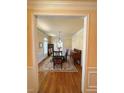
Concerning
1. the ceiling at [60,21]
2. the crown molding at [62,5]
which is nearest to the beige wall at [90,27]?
the crown molding at [62,5]

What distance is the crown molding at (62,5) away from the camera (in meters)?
3.49

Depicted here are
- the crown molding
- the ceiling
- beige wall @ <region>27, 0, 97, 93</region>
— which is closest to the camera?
the crown molding

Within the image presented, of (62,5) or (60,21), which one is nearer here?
(62,5)

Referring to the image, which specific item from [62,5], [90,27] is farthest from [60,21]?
[90,27]

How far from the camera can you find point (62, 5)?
359cm

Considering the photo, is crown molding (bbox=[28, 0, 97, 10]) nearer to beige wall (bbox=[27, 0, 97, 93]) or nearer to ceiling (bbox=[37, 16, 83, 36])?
beige wall (bbox=[27, 0, 97, 93])

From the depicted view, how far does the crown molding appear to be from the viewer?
3489mm

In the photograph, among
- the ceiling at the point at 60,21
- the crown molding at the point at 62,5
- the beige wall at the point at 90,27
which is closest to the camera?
the crown molding at the point at 62,5

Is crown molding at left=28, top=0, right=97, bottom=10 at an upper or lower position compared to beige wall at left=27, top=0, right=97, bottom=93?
upper

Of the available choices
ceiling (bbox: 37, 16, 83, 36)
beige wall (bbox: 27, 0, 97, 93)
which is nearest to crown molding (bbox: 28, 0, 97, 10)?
beige wall (bbox: 27, 0, 97, 93)

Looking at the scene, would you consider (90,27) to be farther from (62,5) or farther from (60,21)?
(60,21)

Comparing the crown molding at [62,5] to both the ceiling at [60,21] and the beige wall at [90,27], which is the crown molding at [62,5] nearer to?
the beige wall at [90,27]
